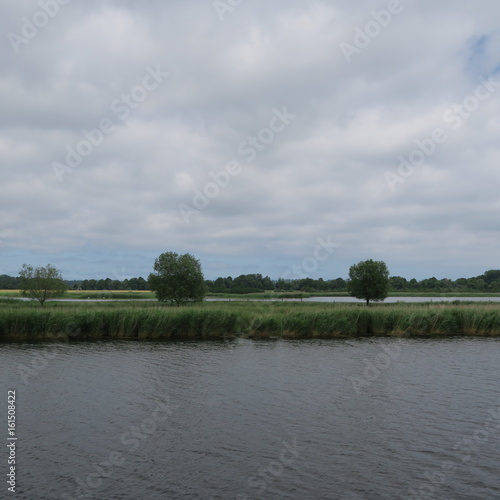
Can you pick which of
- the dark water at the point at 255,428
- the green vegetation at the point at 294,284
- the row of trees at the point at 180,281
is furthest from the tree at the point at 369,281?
the green vegetation at the point at 294,284

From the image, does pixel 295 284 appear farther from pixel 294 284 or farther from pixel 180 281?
pixel 180 281

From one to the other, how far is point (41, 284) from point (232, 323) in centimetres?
3681

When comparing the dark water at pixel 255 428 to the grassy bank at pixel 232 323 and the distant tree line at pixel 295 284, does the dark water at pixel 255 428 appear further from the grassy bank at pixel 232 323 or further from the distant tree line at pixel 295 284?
the distant tree line at pixel 295 284

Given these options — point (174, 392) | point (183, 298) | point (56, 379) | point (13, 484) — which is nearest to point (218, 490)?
point (13, 484)

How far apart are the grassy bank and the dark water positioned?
9729mm

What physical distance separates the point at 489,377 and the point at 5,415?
63.1 feet

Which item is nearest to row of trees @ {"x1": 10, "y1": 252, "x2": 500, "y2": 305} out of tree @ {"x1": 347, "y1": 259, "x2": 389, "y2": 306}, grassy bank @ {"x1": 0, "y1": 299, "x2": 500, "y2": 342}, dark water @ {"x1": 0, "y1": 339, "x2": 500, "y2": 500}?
tree @ {"x1": 347, "y1": 259, "x2": 389, "y2": 306}

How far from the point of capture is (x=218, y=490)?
9.77 metres

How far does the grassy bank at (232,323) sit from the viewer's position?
112 feet

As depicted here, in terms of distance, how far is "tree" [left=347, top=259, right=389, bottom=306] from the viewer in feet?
214

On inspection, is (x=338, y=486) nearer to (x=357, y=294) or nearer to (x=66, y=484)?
(x=66, y=484)

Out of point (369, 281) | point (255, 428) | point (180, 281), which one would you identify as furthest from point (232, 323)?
point (369, 281)

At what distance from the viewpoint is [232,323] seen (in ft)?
120

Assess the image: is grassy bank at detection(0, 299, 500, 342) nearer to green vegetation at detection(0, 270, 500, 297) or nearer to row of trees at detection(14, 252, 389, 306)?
row of trees at detection(14, 252, 389, 306)
